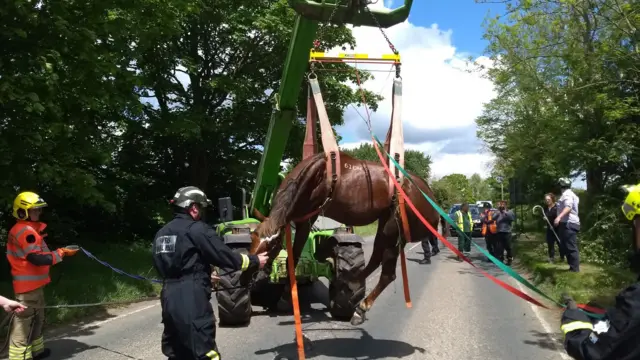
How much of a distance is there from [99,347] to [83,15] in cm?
521

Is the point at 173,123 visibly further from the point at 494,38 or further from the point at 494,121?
the point at 494,121

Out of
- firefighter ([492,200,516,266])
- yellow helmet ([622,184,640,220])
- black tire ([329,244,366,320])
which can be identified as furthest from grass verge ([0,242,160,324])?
firefighter ([492,200,516,266])

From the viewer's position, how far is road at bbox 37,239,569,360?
5.86 m

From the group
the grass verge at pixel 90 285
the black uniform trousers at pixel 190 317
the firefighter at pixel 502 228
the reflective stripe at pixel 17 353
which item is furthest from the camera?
the firefighter at pixel 502 228

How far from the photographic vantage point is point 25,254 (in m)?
5.57

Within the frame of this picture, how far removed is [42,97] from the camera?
732cm

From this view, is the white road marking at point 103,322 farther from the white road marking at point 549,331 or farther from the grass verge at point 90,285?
the white road marking at point 549,331

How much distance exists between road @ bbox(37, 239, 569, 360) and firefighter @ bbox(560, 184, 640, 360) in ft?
10.1

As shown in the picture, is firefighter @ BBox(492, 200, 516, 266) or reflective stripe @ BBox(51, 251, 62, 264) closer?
reflective stripe @ BBox(51, 251, 62, 264)

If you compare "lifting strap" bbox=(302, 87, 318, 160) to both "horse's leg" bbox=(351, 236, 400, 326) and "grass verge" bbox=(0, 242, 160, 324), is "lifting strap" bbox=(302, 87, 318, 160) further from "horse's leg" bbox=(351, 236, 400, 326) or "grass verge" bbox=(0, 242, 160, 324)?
"grass verge" bbox=(0, 242, 160, 324)

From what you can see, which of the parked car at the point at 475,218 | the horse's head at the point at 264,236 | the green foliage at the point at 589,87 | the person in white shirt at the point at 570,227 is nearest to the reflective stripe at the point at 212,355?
the horse's head at the point at 264,236

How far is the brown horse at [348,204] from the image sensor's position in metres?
4.68

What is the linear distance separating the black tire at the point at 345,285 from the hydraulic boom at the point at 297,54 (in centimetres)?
139

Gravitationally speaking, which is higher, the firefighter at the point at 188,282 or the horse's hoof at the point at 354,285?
the firefighter at the point at 188,282
